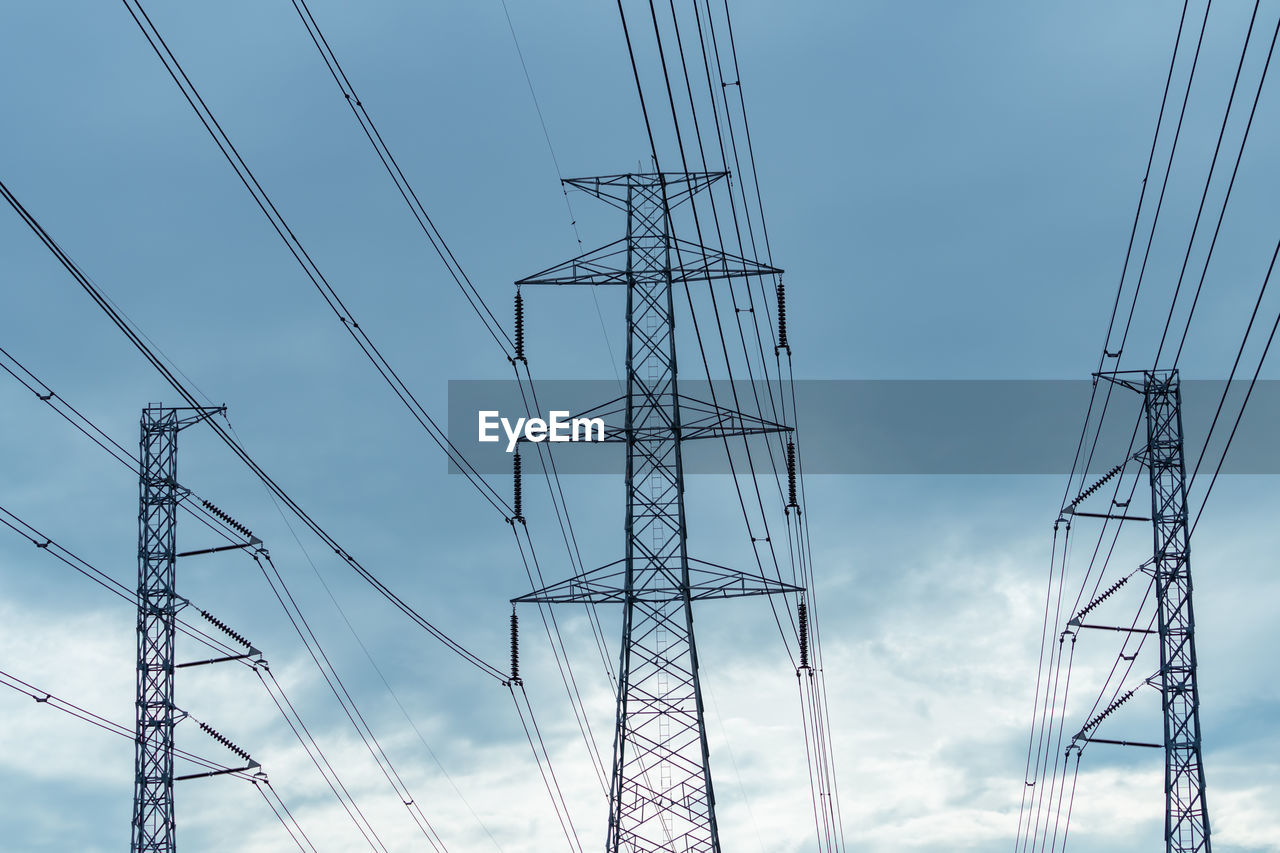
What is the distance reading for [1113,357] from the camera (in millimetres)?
53719

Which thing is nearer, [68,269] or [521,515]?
[68,269]

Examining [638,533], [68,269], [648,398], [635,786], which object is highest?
[648,398]

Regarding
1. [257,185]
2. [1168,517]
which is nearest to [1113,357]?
[1168,517]

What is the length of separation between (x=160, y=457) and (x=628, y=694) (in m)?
Result: 16.8

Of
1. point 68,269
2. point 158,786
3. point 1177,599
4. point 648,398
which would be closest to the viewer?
point 68,269

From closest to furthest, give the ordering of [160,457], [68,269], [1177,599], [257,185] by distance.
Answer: [68,269] → [257,185] → [160,457] → [1177,599]

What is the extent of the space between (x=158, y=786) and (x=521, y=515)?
1185 cm

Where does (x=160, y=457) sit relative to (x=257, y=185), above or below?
above

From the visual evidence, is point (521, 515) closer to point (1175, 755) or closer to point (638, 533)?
point (638, 533)

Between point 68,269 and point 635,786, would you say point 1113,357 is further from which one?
point 68,269

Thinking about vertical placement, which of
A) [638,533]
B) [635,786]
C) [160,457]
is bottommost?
[635,786]

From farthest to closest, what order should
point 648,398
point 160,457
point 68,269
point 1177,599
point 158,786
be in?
point 1177,599
point 160,457
point 158,786
point 648,398
point 68,269

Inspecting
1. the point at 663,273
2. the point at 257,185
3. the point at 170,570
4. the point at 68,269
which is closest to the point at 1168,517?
the point at 663,273

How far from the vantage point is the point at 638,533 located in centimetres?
4031
